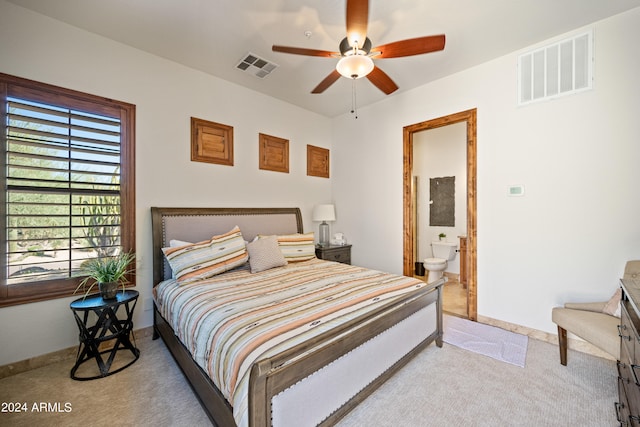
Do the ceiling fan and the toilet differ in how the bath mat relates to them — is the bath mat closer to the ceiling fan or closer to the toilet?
the toilet

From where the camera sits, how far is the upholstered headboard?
2871 mm

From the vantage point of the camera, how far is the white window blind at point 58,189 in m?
2.23

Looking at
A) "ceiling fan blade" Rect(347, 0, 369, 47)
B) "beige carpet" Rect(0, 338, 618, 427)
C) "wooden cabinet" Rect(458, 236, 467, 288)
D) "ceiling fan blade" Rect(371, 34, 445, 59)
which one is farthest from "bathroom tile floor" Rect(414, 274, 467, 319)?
"ceiling fan blade" Rect(347, 0, 369, 47)

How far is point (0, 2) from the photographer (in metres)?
2.17

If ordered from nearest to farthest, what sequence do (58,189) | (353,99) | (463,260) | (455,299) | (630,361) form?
(630,361), (58,189), (455,299), (353,99), (463,260)

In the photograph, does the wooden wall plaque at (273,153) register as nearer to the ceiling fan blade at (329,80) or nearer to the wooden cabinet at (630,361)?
the ceiling fan blade at (329,80)

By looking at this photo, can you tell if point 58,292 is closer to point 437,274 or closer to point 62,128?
point 62,128

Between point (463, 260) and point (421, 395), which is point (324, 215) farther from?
point (421, 395)

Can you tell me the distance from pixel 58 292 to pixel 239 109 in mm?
2796

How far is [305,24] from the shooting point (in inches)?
95.2

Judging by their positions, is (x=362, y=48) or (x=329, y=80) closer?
(x=362, y=48)

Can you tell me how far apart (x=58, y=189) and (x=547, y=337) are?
16.3 feet

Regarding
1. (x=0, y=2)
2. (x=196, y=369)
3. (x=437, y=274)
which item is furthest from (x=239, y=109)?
(x=437, y=274)

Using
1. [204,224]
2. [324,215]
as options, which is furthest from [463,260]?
[204,224]
